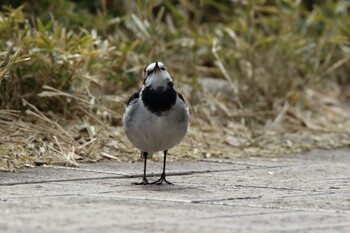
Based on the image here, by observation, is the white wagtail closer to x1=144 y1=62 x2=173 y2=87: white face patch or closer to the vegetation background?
x1=144 y1=62 x2=173 y2=87: white face patch

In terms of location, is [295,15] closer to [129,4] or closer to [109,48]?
[129,4]

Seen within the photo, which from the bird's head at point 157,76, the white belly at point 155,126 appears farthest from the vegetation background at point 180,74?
the bird's head at point 157,76

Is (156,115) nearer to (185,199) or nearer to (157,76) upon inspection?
(157,76)

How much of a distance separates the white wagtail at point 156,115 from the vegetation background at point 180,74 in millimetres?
726

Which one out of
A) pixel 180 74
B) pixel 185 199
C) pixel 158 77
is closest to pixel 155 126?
pixel 158 77

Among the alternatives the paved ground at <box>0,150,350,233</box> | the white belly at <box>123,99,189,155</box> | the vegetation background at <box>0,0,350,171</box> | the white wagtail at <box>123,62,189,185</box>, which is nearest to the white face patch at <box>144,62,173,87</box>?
the white wagtail at <box>123,62,189,185</box>

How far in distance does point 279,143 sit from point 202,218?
3.86m

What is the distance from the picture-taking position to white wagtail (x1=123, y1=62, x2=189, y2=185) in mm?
5449

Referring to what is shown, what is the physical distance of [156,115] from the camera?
17.9 ft

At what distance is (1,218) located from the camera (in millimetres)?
3912

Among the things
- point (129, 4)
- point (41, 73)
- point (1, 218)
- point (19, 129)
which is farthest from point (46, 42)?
point (1, 218)

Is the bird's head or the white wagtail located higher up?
the bird's head

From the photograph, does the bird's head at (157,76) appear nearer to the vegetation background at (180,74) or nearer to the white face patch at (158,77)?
the white face patch at (158,77)

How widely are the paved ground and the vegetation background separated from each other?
1.61ft
